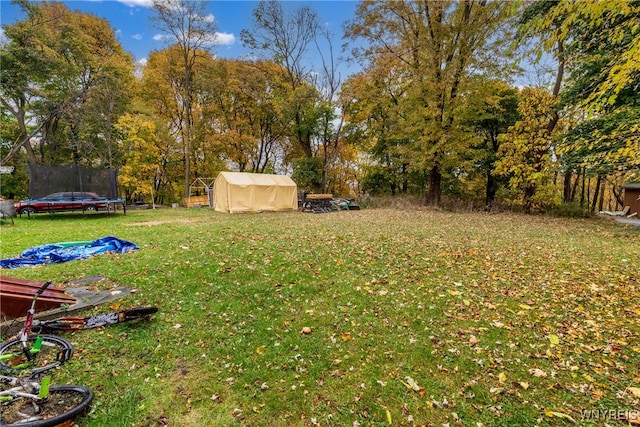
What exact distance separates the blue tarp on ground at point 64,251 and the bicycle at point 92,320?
3216mm

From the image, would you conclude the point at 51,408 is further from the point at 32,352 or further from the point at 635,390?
the point at 635,390

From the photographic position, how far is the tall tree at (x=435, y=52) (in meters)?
13.7

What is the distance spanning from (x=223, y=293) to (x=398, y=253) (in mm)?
3607

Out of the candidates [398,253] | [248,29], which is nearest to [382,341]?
[398,253]

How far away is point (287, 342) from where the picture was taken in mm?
3273

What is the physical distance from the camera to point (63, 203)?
43.4 ft

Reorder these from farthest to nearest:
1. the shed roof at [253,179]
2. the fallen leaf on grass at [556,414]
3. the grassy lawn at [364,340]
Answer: the shed roof at [253,179]
the grassy lawn at [364,340]
the fallen leaf on grass at [556,414]

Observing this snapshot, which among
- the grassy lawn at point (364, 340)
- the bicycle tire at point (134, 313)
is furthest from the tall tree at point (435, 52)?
the bicycle tire at point (134, 313)

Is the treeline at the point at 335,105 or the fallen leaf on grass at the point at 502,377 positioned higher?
the treeline at the point at 335,105

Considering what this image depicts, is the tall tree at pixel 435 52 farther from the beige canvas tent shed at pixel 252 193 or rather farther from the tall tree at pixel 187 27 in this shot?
the tall tree at pixel 187 27

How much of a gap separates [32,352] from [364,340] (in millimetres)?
3306

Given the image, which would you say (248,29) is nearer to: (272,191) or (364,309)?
(272,191)

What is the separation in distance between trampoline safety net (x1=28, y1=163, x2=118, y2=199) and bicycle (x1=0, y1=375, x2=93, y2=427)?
14773 mm

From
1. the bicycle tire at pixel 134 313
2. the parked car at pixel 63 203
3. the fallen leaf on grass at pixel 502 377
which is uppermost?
the parked car at pixel 63 203
